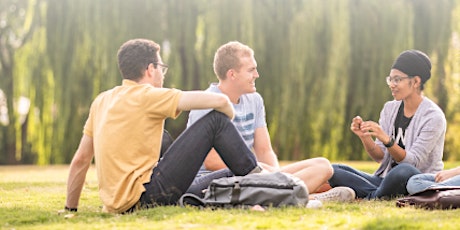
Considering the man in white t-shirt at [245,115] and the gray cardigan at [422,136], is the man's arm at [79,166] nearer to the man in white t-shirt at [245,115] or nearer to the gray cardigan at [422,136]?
the man in white t-shirt at [245,115]

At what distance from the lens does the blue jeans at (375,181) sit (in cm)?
609

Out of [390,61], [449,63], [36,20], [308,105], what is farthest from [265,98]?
[36,20]

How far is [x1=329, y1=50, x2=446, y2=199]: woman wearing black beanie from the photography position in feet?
20.0

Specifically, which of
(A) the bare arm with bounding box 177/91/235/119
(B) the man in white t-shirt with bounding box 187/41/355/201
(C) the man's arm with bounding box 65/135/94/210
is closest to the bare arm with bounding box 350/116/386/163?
(B) the man in white t-shirt with bounding box 187/41/355/201

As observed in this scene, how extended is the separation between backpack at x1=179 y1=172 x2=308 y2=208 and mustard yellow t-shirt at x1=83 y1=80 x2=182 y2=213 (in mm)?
341

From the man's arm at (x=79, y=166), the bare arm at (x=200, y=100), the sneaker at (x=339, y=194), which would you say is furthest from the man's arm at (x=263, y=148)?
the man's arm at (x=79, y=166)

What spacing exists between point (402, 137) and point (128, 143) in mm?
2468

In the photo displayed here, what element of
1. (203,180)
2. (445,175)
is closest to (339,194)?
(445,175)

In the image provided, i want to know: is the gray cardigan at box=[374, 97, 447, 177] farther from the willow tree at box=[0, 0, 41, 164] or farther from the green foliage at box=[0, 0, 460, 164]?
the willow tree at box=[0, 0, 41, 164]

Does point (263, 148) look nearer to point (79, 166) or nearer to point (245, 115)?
point (245, 115)

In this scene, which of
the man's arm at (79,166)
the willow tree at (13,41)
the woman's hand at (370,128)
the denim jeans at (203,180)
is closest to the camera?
the man's arm at (79,166)

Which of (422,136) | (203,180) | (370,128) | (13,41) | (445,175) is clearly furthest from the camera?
(13,41)

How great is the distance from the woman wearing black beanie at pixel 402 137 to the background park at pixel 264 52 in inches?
389

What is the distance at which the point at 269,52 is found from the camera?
54.1ft
